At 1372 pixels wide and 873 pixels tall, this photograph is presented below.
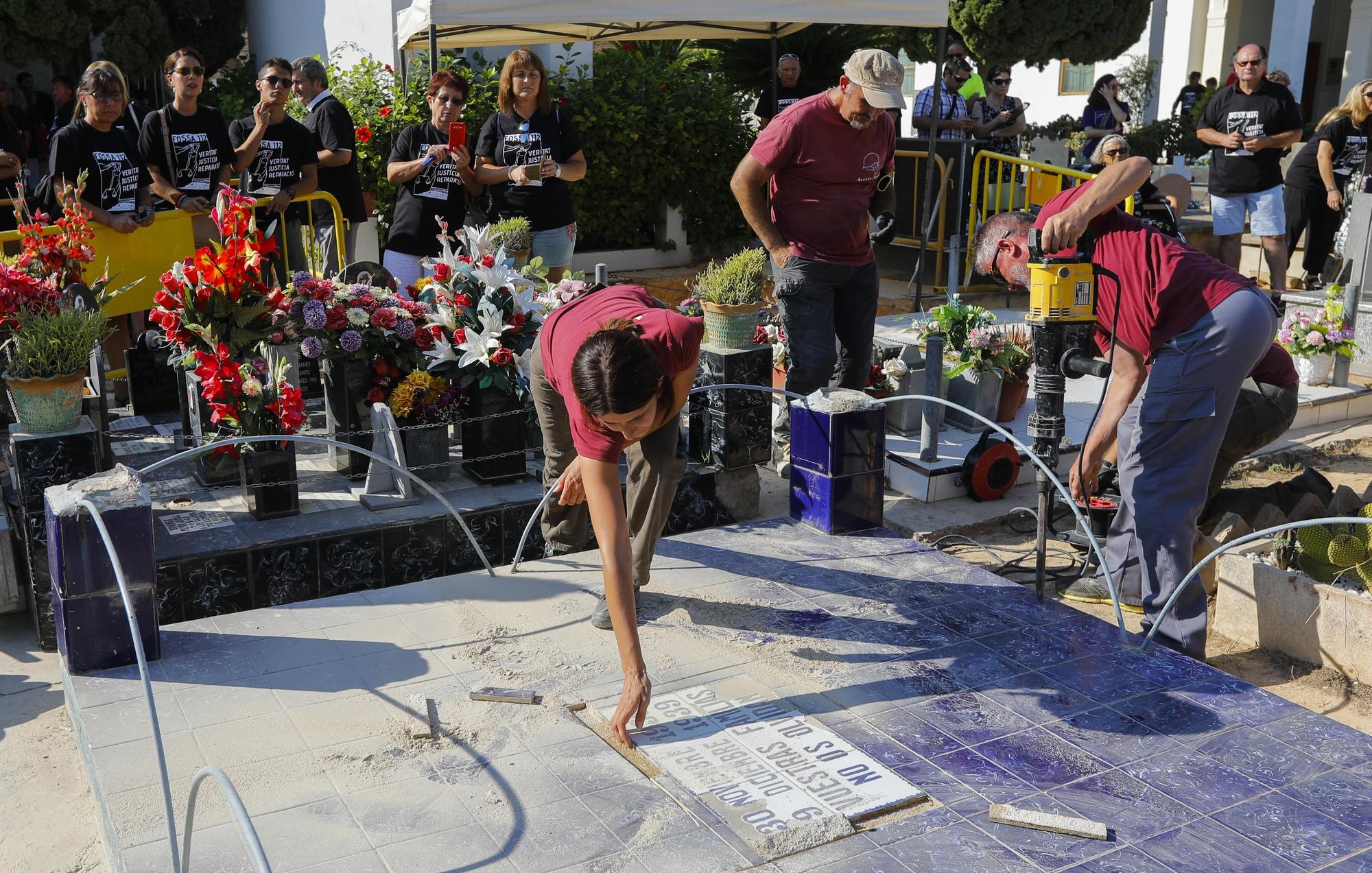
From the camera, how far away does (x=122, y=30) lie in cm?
1523

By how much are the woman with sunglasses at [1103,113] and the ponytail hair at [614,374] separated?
36.0ft

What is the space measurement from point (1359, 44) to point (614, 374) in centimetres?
2380

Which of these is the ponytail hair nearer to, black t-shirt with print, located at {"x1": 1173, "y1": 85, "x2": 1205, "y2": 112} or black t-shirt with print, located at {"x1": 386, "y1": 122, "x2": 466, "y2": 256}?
black t-shirt with print, located at {"x1": 386, "y1": 122, "x2": 466, "y2": 256}

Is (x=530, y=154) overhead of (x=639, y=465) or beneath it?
overhead

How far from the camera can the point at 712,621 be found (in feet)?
13.9

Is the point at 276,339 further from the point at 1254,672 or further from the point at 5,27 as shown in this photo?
the point at 5,27

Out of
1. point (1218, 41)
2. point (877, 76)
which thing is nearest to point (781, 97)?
point (877, 76)

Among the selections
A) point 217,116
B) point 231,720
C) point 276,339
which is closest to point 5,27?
point 217,116

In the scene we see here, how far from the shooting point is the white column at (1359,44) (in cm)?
2208

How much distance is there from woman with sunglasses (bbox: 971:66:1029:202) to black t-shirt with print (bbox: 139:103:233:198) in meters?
7.01

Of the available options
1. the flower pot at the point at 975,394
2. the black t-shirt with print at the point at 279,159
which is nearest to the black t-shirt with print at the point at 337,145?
the black t-shirt with print at the point at 279,159

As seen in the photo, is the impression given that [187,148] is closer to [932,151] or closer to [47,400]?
[47,400]

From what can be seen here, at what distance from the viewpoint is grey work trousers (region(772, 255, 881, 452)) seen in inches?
224

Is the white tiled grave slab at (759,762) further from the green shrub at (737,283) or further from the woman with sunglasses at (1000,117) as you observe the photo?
the woman with sunglasses at (1000,117)
